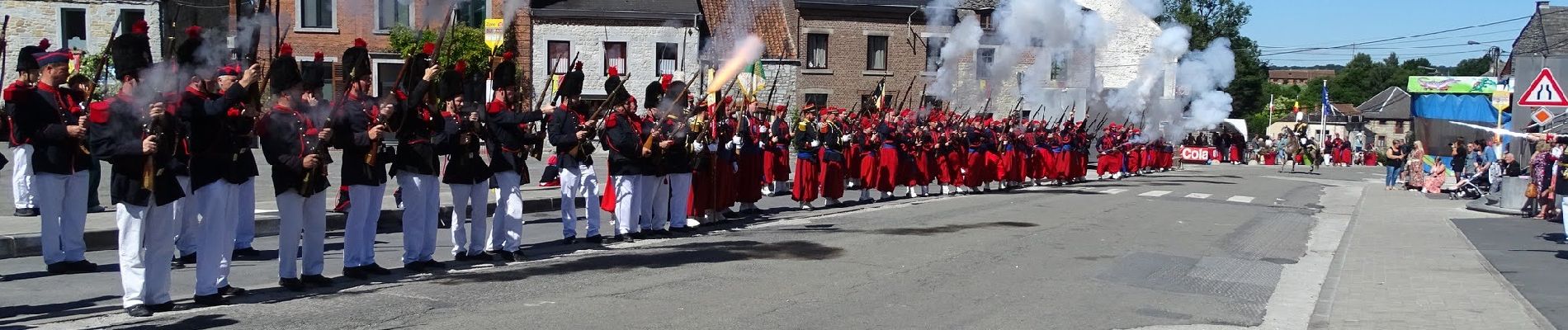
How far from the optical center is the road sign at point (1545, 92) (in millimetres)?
18422

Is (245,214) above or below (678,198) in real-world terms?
above

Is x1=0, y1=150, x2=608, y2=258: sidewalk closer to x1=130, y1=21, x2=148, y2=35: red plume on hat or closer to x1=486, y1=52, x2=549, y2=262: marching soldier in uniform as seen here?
x1=486, y1=52, x2=549, y2=262: marching soldier in uniform

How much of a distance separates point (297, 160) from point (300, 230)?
0.54 meters

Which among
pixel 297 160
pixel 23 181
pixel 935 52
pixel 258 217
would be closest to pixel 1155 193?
pixel 935 52

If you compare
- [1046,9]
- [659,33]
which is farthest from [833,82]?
[1046,9]

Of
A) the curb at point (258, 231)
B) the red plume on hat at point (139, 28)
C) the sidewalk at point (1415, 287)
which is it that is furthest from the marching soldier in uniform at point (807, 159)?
the red plume on hat at point (139, 28)

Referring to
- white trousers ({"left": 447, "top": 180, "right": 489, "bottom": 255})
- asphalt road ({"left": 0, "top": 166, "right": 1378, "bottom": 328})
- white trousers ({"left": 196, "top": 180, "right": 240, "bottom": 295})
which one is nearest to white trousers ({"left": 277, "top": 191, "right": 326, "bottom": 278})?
asphalt road ({"left": 0, "top": 166, "right": 1378, "bottom": 328})

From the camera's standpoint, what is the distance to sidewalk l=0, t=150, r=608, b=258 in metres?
11.4

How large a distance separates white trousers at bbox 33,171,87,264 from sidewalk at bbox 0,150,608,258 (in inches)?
37.7

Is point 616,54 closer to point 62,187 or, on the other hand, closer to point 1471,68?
point 62,187

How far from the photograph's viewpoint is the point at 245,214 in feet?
34.2

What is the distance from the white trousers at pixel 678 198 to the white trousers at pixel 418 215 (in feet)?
12.5

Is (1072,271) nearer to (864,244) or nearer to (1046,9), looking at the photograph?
(864,244)

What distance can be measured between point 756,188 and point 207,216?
386 inches
